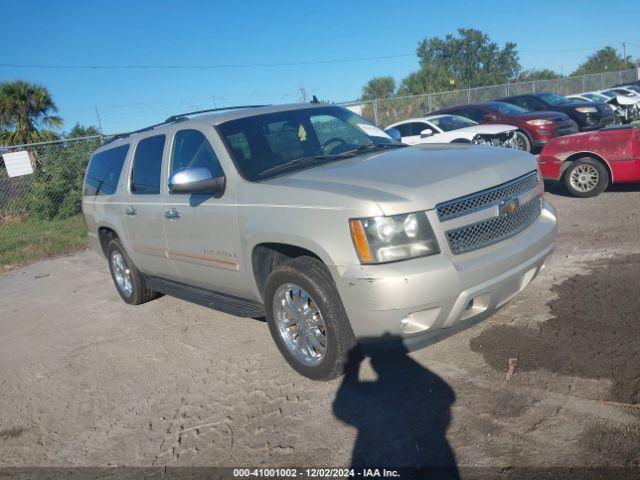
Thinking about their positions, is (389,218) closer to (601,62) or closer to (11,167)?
(11,167)

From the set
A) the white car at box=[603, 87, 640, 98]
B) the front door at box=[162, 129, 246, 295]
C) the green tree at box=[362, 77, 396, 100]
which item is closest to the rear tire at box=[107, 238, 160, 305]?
the front door at box=[162, 129, 246, 295]

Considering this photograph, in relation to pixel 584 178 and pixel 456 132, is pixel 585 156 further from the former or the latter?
pixel 456 132

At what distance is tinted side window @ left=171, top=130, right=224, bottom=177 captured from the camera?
420cm

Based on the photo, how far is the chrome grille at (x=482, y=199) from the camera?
3.20 m

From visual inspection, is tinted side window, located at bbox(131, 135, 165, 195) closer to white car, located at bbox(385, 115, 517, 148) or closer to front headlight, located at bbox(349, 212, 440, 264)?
front headlight, located at bbox(349, 212, 440, 264)

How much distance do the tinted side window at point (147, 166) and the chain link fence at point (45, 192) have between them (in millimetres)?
7284

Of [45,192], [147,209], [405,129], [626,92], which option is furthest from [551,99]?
[147,209]

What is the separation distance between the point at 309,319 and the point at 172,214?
5.71ft

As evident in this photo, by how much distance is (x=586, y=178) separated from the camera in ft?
26.7

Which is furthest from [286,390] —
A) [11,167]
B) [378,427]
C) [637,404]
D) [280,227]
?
[11,167]

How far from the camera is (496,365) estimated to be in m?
3.60

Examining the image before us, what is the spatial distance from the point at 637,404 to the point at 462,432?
3.19 ft

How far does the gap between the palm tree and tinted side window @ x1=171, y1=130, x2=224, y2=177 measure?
15584mm

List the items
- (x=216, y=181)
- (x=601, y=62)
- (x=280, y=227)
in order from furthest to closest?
(x=601, y=62), (x=216, y=181), (x=280, y=227)
